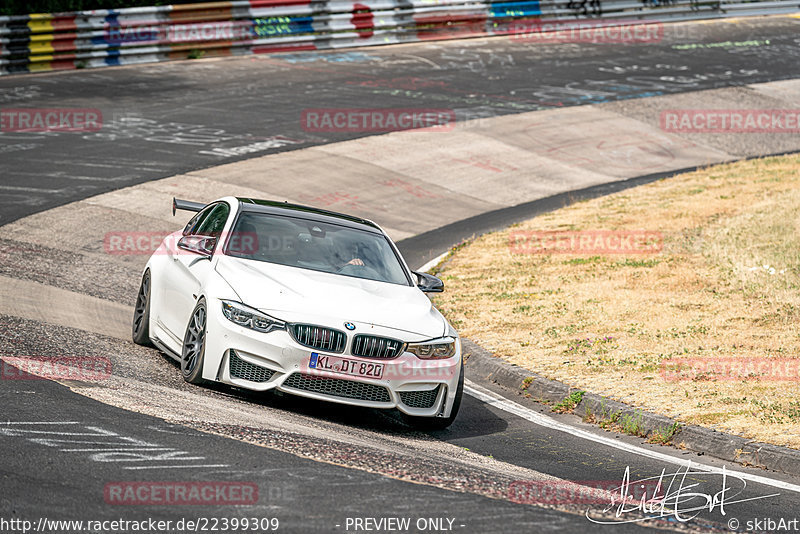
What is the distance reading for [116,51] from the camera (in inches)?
1088

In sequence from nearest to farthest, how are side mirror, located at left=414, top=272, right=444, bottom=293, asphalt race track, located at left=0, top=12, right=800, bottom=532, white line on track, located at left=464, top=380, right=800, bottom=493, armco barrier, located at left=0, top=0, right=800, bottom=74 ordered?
asphalt race track, located at left=0, top=12, right=800, bottom=532
white line on track, located at left=464, top=380, right=800, bottom=493
side mirror, located at left=414, top=272, right=444, bottom=293
armco barrier, located at left=0, top=0, right=800, bottom=74

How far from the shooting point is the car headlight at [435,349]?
820 centimetres

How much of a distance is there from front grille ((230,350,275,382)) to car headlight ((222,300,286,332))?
0.25m

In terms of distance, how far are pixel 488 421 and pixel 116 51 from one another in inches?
848

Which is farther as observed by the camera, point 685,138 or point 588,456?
point 685,138

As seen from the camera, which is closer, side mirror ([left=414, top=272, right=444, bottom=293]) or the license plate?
the license plate

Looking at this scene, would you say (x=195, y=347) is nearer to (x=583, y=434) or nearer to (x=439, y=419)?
(x=439, y=419)

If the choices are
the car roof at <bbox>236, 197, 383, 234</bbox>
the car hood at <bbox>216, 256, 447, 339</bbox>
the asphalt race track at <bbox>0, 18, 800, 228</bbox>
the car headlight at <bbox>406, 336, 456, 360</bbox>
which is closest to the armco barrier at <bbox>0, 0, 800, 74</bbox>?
the asphalt race track at <bbox>0, 18, 800, 228</bbox>

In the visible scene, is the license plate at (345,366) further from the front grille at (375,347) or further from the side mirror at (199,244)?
the side mirror at (199,244)

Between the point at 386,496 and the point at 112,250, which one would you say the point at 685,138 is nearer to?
the point at 112,250

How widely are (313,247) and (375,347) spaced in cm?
162

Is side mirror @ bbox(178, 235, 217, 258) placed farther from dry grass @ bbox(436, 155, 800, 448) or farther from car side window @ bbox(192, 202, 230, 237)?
dry grass @ bbox(436, 155, 800, 448)

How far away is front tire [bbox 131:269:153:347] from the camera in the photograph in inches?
391

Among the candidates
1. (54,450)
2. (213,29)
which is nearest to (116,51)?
(213,29)
